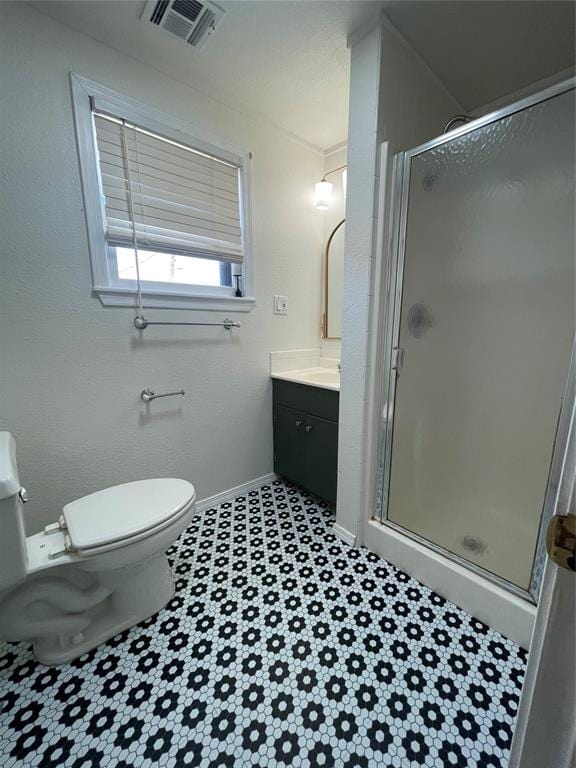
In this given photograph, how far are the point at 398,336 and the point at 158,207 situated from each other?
1273 millimetres

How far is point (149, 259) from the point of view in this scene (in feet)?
5.10

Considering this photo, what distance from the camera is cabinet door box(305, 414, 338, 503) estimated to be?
173 cm

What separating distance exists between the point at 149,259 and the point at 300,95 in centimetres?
111

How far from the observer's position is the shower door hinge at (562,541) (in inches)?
14.8

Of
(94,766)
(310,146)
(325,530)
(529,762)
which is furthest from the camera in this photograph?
Answer: (310,146)

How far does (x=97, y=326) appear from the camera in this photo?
4.69ft

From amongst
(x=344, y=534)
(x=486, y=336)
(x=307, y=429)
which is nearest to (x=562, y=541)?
(x=486, y=336)

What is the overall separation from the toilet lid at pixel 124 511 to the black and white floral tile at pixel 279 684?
433mm

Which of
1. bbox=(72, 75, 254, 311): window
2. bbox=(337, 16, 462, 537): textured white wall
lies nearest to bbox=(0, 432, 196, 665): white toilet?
bbox=(337, 16, 462, 537): textured white wall

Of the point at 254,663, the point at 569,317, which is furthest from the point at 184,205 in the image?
the point at 254,663

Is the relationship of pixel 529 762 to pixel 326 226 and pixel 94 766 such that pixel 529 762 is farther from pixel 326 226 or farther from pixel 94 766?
pixel 326 226

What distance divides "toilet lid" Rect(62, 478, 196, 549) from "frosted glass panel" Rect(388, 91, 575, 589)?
38.7 inches

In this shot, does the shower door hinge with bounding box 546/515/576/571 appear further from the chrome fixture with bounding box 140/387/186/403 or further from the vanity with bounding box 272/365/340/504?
the chrome fixture with bounding box 140/387/186/403

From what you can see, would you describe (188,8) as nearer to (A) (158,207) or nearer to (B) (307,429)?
(A) (158,207)
